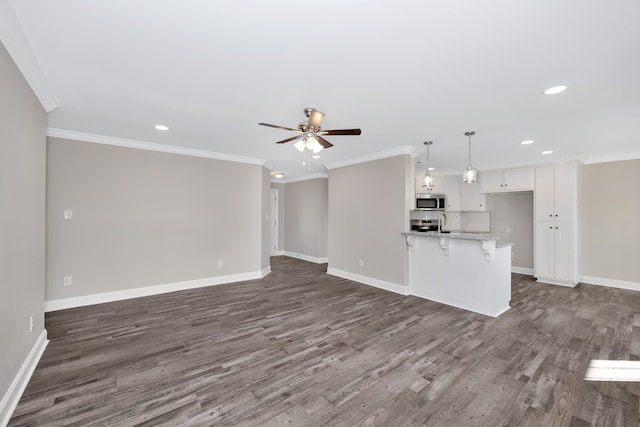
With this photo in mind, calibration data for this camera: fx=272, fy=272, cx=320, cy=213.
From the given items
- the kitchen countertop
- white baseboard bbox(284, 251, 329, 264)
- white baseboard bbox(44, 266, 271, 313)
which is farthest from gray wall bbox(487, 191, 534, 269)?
white baseboard bbox(44, 266, 271, 313)

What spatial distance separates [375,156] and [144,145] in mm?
3920

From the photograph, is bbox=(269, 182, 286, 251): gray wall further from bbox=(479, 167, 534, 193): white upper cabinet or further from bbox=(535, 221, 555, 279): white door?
bbox=(535, 221, 555, 279): white door

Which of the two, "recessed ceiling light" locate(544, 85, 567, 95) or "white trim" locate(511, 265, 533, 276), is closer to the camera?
"recessed ceiling light" locate(544, 85, 567, 95)

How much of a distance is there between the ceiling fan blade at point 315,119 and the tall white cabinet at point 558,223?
17.5ft

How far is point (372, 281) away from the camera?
204 inches

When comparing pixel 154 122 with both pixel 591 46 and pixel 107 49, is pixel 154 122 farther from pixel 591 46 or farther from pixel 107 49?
pixel 591 46

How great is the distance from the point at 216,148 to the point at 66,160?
80.4 inches

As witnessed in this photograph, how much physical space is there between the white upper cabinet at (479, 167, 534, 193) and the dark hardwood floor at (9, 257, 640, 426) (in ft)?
8.28

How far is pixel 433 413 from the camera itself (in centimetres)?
190

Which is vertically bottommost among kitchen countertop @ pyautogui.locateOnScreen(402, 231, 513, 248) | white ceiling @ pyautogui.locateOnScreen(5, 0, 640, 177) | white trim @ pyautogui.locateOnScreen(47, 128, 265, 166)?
kitchen countertop @ pyautogui.locateOnScreen(402, 231, 513, 248)

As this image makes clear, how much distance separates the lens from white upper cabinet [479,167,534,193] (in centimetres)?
569

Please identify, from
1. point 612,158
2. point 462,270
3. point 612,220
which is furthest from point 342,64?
point 612,220

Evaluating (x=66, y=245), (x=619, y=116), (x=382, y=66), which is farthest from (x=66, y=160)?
(x=619, y=116)

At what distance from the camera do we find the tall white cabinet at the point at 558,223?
514 centimetres
